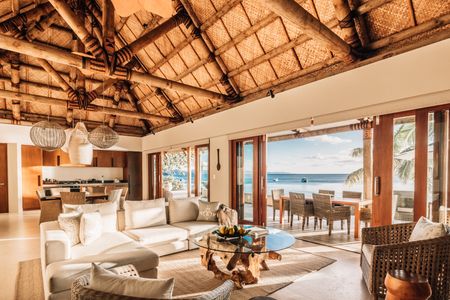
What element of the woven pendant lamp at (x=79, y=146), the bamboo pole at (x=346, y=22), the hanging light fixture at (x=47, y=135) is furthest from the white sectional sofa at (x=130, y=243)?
the bamboo pole at (x=346, y=22)

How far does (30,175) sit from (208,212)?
7.07m

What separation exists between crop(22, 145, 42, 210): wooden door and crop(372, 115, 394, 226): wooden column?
964 cm

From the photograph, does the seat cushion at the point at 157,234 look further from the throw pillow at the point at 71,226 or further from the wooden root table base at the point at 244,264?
the wooden root table base at the point at 244,264

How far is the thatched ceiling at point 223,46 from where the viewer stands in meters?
3.40

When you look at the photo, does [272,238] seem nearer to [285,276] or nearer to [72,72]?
[285,276]

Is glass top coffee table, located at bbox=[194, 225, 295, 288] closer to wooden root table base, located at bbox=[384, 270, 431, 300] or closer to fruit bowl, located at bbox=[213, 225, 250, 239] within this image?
fruit bowl, located at bbox=[213, 225, 250, 239]

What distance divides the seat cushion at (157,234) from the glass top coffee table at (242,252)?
2.99 ft

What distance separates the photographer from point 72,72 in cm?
712

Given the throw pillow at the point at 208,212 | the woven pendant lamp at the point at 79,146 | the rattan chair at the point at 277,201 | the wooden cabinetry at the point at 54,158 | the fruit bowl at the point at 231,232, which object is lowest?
→ the rattan chair at the point at 277,201

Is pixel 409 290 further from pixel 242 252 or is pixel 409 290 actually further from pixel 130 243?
pixel 130 243

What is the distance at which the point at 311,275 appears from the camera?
3.26m

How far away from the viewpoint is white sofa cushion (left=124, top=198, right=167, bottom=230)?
4.20 m

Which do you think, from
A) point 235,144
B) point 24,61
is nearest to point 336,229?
point 235,144

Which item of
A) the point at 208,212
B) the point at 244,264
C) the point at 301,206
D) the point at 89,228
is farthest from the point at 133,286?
the point at 301,206
